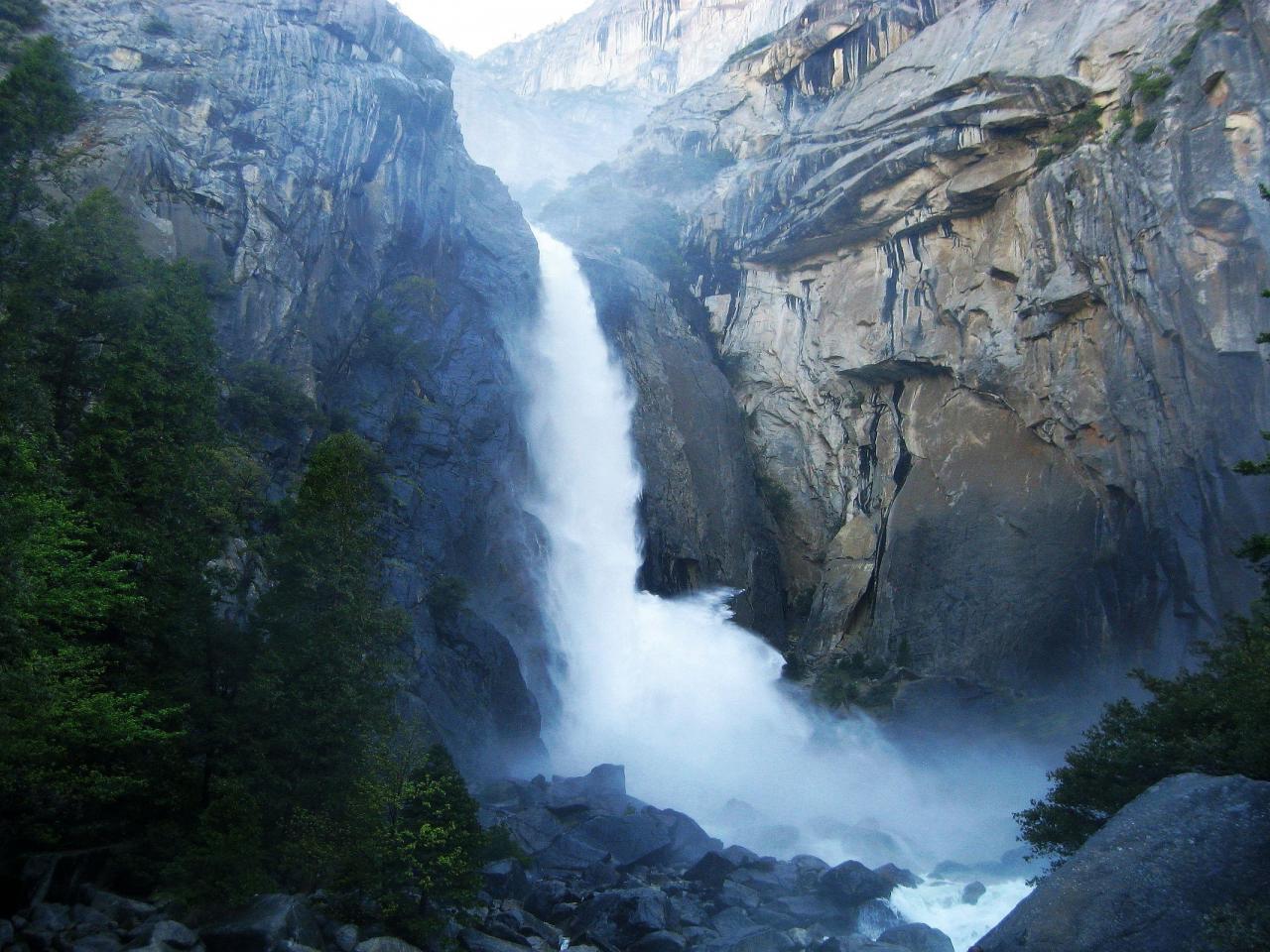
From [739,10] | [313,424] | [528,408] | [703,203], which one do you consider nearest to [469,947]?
[313,424]

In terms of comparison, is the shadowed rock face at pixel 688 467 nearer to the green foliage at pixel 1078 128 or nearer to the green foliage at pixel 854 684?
the green foliage at pixel 854 684

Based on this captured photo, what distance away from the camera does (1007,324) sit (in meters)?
33.3

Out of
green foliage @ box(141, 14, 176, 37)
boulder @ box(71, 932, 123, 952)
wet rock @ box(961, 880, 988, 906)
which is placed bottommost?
boulder @ box(71, 932, 123, 952)

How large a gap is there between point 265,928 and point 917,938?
1245 centimetres

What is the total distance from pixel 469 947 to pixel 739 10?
295ft

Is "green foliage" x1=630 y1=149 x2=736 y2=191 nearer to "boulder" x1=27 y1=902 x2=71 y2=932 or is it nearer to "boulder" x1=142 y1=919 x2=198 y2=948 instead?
"boulder" x1=142 y1=919 x2=198 y2=948

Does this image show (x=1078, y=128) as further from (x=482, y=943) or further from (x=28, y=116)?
(x=482, y=943)

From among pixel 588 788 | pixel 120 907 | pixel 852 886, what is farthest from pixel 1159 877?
pixel 588 788

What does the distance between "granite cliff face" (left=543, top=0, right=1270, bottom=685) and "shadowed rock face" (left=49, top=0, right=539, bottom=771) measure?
12085 mm

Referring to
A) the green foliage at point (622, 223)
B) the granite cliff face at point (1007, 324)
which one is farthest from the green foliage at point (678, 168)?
the granite cliff face at point (1007, 324)

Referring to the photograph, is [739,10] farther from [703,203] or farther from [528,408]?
[528,408]

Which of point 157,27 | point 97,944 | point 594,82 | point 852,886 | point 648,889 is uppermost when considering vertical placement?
point 594,82

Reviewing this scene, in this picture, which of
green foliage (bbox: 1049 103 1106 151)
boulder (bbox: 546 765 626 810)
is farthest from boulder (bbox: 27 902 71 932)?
green foliage (bbox: 1049 103 1106 151)

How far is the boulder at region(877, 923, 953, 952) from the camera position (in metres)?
18.5
